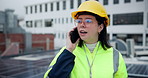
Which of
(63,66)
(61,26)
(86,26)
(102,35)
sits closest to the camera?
(63,66)

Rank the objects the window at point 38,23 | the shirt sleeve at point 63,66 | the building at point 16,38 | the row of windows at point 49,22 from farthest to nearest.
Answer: the window at point 38,23 → the row of windows at point 49,22 → the building at point 16,38 → the shirt sleeve at point 63,66

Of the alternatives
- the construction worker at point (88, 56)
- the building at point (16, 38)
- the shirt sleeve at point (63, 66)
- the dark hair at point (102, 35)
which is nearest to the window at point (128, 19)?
the building at point (16, 38)

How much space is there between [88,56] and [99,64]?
16 cm

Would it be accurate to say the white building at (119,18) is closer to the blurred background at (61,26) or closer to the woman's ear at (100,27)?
the blurred background at (61,26)

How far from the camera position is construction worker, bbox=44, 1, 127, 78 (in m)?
1.79

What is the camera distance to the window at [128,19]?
89.4 feet

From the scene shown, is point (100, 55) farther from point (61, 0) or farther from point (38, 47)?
point (61, 0)

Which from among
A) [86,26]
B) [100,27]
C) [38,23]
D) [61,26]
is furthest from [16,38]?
[86,26]

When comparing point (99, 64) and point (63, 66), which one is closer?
point (63, 66)

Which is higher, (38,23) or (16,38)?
(38,23)

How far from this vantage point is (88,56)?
199 centimetres

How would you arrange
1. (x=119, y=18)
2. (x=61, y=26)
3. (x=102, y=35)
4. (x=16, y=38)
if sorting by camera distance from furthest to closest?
1. (x=61, y=26)
2. (x=119, y=18)
3. (x=16, y=38)
4. (x=102, y=35)

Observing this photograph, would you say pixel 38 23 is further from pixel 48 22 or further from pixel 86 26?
pixel 86 26

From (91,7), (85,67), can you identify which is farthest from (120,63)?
(91,7)
